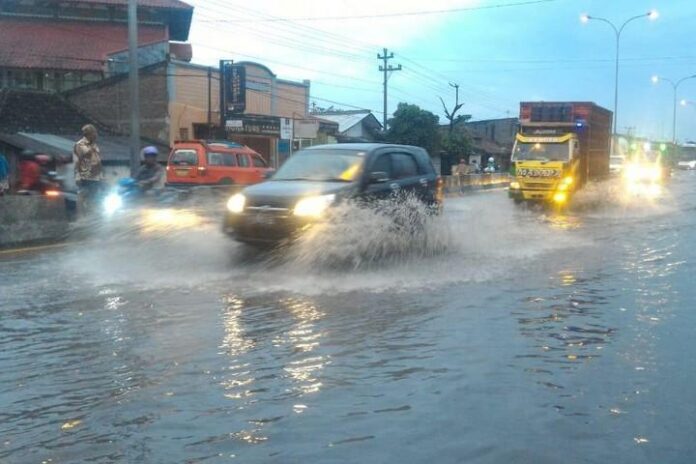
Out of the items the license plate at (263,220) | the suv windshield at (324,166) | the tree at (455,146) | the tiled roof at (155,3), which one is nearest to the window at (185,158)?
the suv windshield at (324,166)

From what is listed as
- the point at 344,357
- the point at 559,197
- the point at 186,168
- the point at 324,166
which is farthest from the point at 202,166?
the point at 344,357

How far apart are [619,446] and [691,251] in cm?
913

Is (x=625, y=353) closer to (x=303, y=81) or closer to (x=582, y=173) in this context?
(x=582, y=173)

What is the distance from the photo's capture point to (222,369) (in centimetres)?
541

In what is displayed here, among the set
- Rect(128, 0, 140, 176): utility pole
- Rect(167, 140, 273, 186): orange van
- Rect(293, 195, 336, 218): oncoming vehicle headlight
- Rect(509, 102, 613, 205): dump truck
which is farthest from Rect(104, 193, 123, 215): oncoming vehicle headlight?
Rect(509, 102, 613, 205): dump truck

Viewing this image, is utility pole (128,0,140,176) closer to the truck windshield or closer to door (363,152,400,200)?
door (363,152,400,200)

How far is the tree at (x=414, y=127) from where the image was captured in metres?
48.8

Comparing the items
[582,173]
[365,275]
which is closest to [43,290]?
[365,275]

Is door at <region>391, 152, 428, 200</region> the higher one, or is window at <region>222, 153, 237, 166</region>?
window at <region>222, 153, 237, 166</region>

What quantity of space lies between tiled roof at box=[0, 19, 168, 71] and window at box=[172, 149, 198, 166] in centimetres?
1835

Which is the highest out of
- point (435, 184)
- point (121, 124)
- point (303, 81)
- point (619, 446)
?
point (303, 81)

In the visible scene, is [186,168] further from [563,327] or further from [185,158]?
[563,327]

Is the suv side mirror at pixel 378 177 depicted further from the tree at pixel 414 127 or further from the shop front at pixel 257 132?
the tree at pixel 414 127

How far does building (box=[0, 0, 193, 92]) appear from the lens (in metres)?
39.0
